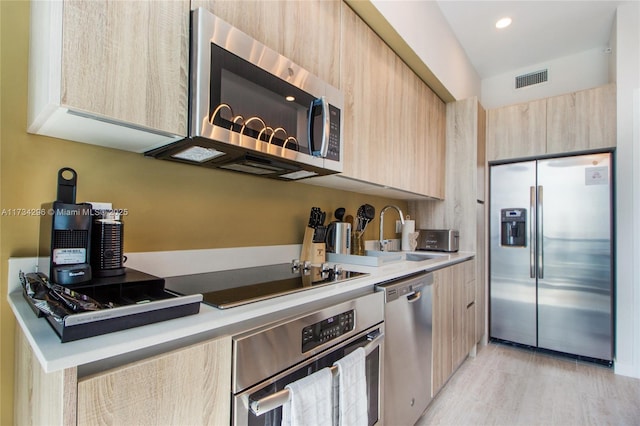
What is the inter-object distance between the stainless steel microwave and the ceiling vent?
3117mm

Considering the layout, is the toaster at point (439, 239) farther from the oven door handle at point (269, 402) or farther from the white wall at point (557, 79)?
the oven door handle at point (269, 402)

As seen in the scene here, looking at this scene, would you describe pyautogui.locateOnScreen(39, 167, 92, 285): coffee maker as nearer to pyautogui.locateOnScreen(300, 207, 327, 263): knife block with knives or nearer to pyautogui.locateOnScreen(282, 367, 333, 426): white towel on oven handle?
pyautogui.locateOnScreen(282, 367, 333, 426): white towel on oven handle

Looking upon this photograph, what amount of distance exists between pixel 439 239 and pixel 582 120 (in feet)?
5.32

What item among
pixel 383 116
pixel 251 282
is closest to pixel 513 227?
pixel 383 116

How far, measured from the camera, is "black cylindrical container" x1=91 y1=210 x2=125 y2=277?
0.92 m

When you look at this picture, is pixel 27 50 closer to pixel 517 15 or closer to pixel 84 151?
pixel 84 151

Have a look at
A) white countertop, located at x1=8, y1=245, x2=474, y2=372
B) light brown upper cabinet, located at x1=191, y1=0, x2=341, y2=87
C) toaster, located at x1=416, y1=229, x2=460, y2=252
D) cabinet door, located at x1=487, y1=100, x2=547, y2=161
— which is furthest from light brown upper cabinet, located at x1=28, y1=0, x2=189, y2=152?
cabinet door, located at x1=487, y1=100, x2=547, y2=161

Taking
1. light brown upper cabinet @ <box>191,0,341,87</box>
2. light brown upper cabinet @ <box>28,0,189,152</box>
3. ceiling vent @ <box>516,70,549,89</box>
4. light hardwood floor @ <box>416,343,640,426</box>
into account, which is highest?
ceiling vent @ <box>516,70,549,89</box>

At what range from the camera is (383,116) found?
1964 millimetres

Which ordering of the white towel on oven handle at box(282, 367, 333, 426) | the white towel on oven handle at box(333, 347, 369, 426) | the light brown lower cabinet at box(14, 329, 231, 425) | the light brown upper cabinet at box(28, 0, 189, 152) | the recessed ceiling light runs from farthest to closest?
the recessed ceiling light, the white towel on oven handle at box(333, 347, 369, 426), the white towel on oven handle at box(282, 367, 333, 426), the light brown upper cabinet at box(28, 0, 189, 152), the light brown lower cabinet at box(14, 329, 231, 425)

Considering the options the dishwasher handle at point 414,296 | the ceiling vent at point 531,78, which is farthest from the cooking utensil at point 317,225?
the ceiling vent at point 531,78

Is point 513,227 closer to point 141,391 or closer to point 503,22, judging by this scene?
point 503,22

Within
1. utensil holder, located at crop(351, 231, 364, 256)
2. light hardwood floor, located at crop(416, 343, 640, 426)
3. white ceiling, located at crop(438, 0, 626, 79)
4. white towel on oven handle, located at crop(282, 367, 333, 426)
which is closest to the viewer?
white towel on oven handle, located at crop(282, 367, 333, 426)

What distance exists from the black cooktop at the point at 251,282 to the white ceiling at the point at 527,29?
98.1 inches
